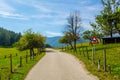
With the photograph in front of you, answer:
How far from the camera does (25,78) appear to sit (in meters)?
19.0

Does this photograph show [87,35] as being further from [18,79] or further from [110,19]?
[18,79]

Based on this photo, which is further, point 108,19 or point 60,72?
point 108,19

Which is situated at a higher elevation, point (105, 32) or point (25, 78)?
point (105, 32)

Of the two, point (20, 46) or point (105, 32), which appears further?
point (105, 32)

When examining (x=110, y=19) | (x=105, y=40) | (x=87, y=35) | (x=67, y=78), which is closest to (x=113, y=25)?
(x=110, y=19)

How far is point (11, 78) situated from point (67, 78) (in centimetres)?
390

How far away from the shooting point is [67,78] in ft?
60.5

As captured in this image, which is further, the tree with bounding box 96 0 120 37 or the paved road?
the tree with bounding box 96 0 120 37

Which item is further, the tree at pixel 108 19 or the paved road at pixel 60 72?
the tree at pixel 108 19

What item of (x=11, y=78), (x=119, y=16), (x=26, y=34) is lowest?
(x=11, y=78)

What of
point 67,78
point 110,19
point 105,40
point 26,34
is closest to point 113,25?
point 110,19

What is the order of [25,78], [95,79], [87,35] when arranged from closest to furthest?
[95,79], [25,78], [87,35]

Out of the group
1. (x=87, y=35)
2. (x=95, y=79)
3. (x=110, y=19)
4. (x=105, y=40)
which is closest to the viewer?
(x=95, y=79)

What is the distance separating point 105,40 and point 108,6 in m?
13.1
